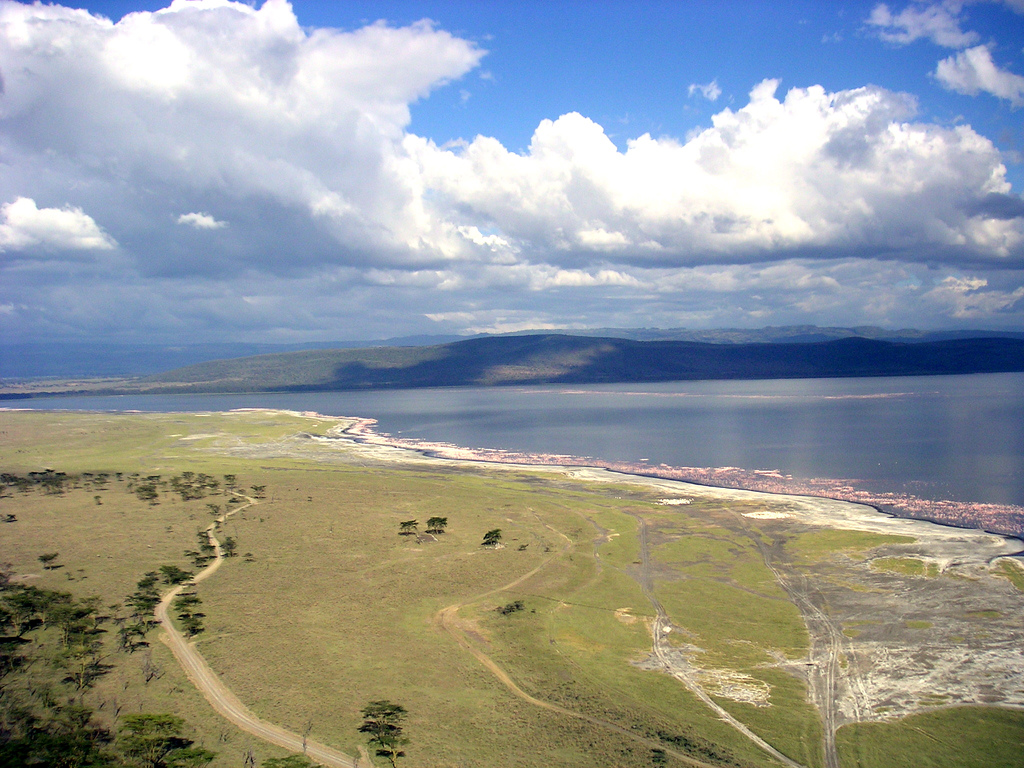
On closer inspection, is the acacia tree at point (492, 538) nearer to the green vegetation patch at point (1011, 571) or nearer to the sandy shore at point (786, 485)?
the sandy shore at point (786, 485)

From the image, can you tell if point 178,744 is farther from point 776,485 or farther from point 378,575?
point 776,485

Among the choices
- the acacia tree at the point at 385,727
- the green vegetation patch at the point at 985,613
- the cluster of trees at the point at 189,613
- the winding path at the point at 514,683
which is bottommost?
the green vegetation patch at the point at 985,613

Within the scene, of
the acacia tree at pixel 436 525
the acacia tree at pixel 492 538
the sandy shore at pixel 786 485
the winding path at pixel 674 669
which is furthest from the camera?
the sandy shore at pixel 786 485

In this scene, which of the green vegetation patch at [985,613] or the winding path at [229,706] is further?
the green vegetation patch at [985,613]

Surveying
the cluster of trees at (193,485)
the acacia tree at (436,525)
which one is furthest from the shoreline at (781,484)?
the cluster of trees at (193,485)

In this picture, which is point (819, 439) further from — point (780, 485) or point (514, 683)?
point (514, 683)

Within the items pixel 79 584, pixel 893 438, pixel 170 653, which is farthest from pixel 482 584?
pixel 893 438

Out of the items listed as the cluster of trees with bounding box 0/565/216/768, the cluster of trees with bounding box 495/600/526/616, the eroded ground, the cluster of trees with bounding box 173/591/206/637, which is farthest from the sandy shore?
the cluster of trees with bounding box 0/565/216/768
